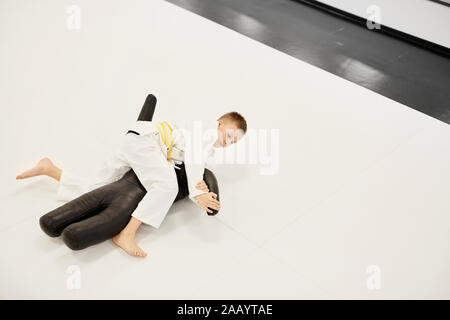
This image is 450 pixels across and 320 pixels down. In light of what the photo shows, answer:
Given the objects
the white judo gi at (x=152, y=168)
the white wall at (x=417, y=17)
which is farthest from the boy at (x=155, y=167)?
the white wall at (x=417, y=17)

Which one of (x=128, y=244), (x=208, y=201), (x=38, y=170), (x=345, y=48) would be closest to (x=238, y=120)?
(x=208, y=201)

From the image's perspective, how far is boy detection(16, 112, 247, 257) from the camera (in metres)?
1.55

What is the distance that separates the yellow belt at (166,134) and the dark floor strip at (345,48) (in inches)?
60.3

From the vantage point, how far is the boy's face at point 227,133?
170cm

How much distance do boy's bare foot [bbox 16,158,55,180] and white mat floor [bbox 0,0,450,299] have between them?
0.06 meters

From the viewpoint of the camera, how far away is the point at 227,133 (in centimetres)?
170

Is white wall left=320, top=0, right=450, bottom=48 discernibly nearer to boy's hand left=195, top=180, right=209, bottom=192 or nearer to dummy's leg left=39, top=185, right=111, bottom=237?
boy's hand left=195, top=180, right=209, bottom=192

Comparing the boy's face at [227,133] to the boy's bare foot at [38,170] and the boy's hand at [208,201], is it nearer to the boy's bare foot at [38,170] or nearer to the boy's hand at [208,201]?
the boy's hand at [208,201]

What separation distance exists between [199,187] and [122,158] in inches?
13.0

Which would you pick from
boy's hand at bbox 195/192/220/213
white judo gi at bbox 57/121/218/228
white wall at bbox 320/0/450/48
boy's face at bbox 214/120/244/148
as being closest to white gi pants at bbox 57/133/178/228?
white judo gi at bbox 57/121/218/228

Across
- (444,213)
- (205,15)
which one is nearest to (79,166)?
(444,213)

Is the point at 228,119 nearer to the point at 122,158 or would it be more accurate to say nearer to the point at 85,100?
the point at 122,158

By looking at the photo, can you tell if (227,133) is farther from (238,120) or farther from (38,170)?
(38,170)

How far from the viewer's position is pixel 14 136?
198 centimetres
